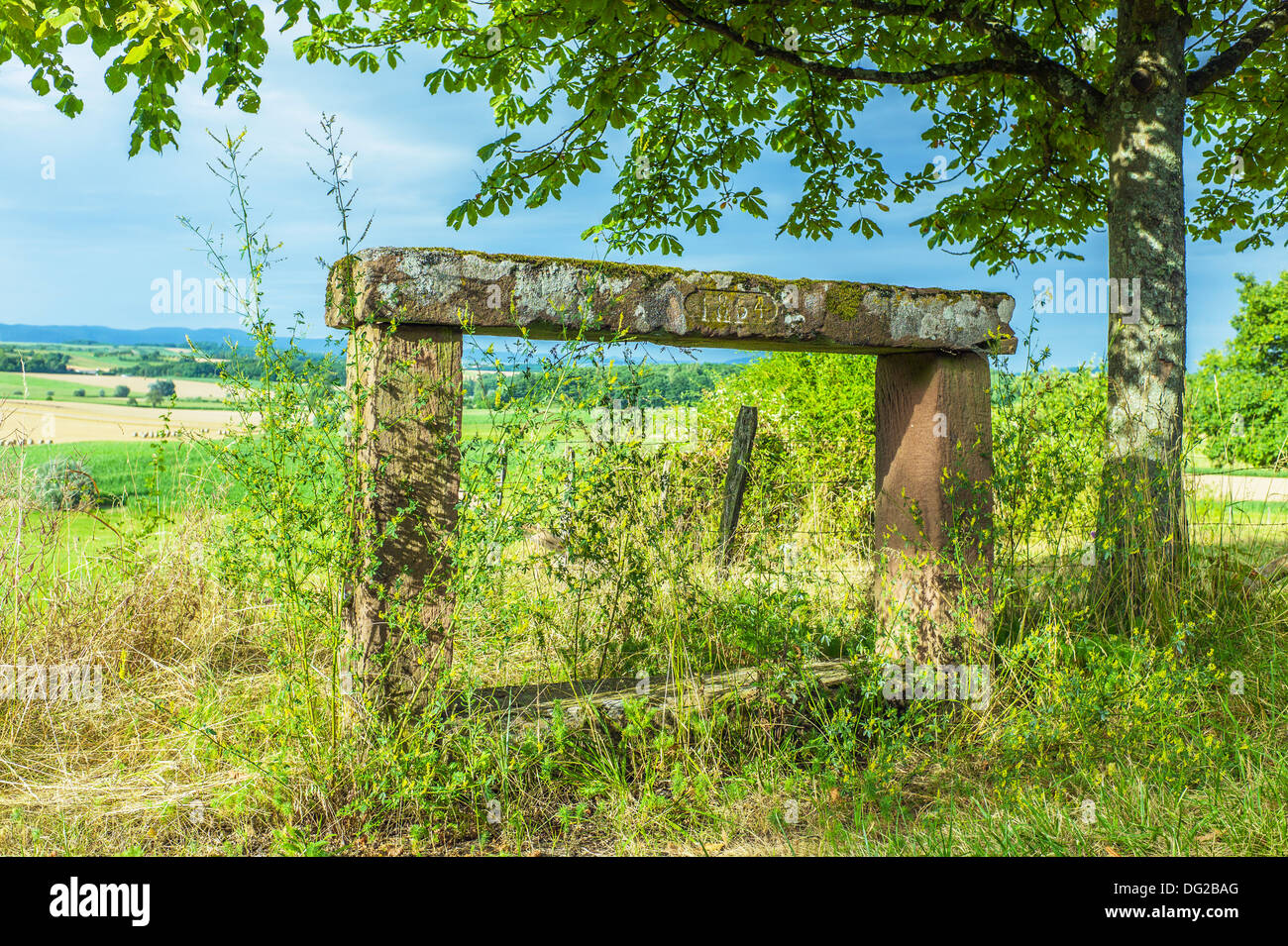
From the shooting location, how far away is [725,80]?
673cm

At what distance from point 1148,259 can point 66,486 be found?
6.04m

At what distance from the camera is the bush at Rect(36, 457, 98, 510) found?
4.23 meters

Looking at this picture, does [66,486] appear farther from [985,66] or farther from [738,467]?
[985,66]

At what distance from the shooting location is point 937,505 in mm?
3926

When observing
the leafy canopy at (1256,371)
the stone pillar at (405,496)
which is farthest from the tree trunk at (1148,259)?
the leafy canopy at (1256,371)

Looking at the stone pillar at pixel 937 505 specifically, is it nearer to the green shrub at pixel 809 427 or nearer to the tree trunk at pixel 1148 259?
the tree trunk at pixel 1148 259

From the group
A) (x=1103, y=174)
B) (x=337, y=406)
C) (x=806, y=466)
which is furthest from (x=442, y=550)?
(x=1103, y=174)

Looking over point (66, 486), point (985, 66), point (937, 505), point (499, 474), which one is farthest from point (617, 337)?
point (985, 66)

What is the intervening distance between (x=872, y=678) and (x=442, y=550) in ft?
5.85

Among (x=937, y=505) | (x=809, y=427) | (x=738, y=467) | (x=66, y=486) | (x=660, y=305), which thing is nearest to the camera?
(x=660, y=305)

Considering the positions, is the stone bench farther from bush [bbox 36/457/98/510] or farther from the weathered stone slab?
bush [bbox 36/457/98/510]

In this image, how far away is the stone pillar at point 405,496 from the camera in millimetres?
3029

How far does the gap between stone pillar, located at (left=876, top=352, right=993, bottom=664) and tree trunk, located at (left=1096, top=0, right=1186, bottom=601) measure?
1237mm

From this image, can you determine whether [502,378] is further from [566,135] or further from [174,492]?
[566,135]
